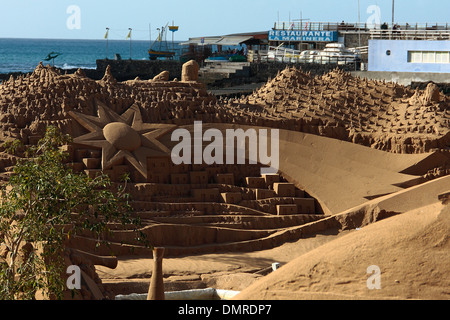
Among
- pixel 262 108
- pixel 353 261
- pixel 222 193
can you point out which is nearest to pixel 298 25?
pixel 262 108

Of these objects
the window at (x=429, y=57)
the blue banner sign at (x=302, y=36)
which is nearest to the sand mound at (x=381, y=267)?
the window at (x=429, y=57)

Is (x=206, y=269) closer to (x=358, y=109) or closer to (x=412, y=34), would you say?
(x=358, y=109)

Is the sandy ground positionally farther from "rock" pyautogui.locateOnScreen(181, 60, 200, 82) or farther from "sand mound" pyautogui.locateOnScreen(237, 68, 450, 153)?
"rock" pyautogui.locateOnScreen(181, 60, 200, 82)

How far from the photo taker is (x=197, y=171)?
66.8ft

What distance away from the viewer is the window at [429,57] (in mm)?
32531

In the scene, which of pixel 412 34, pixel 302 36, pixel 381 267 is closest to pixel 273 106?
pixel 381 267

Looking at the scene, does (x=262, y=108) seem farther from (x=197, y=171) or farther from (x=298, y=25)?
(x=298, y=25)

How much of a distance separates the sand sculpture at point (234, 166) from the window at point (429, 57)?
31.3 ft

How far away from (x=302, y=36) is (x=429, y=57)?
11.3 meters

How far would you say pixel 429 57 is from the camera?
32.9m

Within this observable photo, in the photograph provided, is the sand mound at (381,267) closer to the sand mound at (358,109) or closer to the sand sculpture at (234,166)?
the sand sculpture at (234,166)

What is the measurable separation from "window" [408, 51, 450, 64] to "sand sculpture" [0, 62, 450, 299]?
31.3 feet

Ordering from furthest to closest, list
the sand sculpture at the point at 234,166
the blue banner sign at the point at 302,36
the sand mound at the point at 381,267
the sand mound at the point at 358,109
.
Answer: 1. the blue banner sign at the point at 302,36
2. the sand mound at the point at 358,109
3. the sand sculpture at the point at 234,166
4. the sand mound at the point at 381,267

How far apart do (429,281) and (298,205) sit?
883 centimetres
